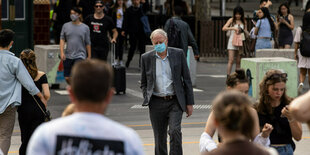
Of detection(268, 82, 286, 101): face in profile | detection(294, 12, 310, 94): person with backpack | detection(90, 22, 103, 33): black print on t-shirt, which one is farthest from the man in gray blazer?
detection(294, 12, 310, 94): person with backpack

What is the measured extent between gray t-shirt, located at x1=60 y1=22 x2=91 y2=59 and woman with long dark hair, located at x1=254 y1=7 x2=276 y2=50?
14.2 feet

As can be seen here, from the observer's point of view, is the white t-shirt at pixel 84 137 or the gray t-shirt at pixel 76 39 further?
the gray t-shirt at pixel 76 39

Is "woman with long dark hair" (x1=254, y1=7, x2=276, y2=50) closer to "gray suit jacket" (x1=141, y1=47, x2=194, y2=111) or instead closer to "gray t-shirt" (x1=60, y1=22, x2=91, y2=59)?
"gray t-shirt" (x1=60, y1=22, x2=91, y2=59)

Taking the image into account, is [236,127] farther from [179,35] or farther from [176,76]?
[179,35]

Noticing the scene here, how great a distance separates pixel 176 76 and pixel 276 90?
2.43m

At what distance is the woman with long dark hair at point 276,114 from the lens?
6281 millimetres

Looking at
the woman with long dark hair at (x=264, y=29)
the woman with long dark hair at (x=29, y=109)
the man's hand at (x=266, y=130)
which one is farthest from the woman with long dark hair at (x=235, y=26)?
the man's hand at (x=266, y=130)

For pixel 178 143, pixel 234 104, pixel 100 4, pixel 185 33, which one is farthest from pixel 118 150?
pixel 100 4

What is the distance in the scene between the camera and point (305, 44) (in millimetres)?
14812

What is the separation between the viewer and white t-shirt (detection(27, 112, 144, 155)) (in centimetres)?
357

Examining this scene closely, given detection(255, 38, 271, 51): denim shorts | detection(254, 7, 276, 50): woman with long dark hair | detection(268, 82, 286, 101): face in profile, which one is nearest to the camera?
detection(268, 82, 286, 101): face in profile

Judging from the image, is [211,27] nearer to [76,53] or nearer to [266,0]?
[266,0]

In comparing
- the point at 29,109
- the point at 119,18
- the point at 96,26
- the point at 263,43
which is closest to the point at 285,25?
the point at 263,43

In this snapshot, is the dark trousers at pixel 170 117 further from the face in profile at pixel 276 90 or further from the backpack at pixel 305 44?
the backpack at pixel 305 44
